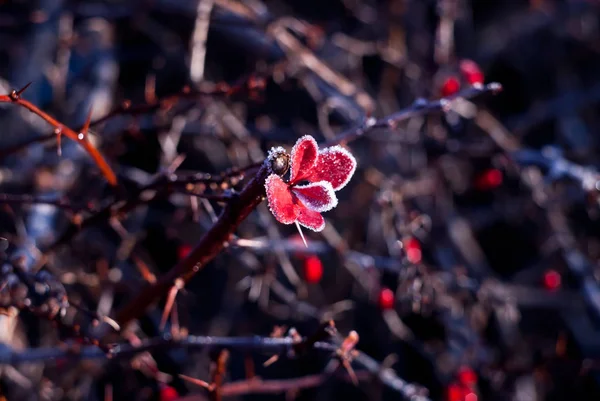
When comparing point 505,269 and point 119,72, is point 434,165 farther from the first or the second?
point 119,72

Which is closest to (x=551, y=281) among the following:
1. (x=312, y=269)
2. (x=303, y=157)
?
(x=312, y=269)

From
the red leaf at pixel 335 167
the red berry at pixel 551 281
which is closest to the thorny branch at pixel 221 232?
the red leaf at pixel 335 167

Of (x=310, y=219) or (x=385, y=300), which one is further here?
(x=385, y=300)

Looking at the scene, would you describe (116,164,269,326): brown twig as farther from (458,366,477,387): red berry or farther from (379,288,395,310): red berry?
(458,366,477,387): red berry

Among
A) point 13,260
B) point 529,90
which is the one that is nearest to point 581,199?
point 529,90

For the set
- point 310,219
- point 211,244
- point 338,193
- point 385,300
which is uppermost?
point 310,219

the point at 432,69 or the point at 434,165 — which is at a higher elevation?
the point at 432,69

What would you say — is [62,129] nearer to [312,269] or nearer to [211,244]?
[211,244]
